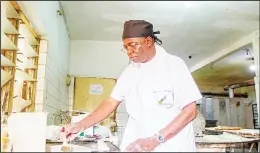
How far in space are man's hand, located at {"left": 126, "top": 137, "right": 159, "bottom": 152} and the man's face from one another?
49 cm

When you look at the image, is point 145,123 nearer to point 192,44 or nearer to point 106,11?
point 106,11

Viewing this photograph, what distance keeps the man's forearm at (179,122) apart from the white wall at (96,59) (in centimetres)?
380

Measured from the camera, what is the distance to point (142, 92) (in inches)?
54.7

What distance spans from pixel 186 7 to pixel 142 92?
8.12 feet

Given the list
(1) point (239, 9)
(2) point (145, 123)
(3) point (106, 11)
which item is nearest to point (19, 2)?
(2) point (145, 123)

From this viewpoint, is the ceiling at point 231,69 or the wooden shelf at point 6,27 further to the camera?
the ceiling at point 231,69

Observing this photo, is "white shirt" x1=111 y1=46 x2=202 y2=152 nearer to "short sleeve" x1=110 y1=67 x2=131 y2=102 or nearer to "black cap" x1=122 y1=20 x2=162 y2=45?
"short sleeve" x1=110 y1=67 x2=131 y2=102

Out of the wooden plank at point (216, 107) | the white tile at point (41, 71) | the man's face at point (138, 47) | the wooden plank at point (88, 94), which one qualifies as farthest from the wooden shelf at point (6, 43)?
the wooden plank at point (216, 107)

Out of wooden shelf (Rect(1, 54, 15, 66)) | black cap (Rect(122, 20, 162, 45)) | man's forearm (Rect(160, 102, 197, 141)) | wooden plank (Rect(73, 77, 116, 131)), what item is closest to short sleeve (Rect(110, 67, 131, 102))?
black cap (Rect(122, 20, 162, 45))

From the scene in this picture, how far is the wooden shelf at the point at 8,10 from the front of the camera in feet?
5.40

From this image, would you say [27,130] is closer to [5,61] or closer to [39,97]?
[5,61]

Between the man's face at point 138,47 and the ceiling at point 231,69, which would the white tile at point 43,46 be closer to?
the man's face at point 138,47

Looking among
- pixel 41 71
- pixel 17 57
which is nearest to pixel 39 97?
pixel 41 71

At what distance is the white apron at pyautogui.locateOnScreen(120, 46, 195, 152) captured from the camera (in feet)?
4.22
